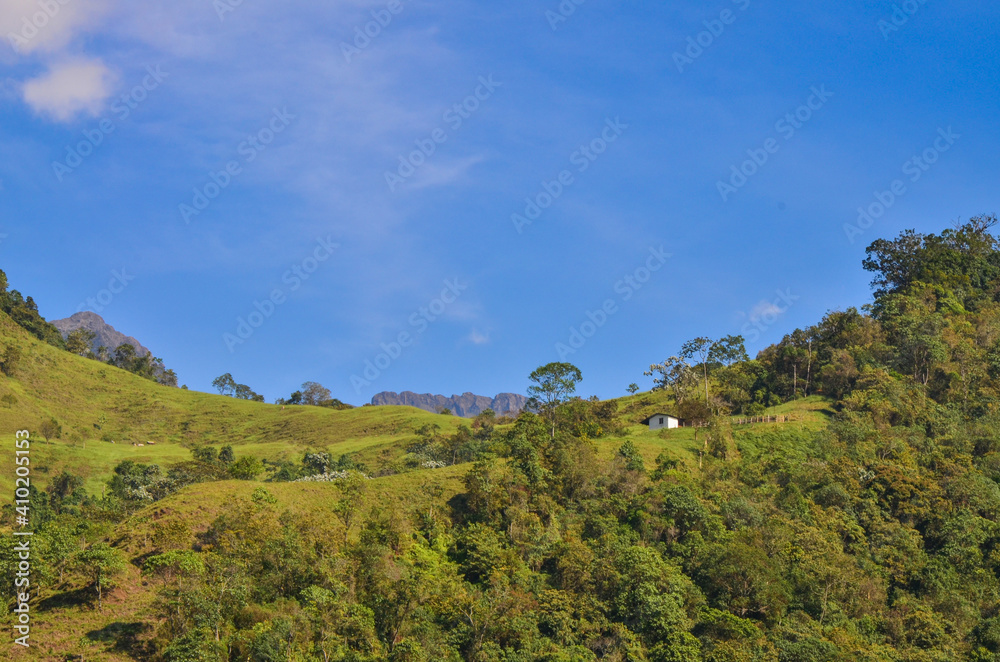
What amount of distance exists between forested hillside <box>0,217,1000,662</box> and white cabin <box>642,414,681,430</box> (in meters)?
1.98

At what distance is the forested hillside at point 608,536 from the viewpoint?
33.8 metres

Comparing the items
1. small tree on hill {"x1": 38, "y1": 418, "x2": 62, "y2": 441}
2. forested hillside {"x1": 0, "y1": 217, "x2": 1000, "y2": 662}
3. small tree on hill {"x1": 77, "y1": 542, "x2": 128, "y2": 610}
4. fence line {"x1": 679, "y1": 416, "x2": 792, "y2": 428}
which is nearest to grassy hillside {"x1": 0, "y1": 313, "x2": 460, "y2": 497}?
small tree on hill {"x1": 38, "y1": 418, "x2": 62, "y2": 441}

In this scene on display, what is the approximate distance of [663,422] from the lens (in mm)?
67312

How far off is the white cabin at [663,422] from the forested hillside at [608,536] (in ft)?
6.48

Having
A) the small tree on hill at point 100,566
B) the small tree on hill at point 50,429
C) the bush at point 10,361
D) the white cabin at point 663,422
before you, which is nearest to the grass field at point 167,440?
Answer: the small tree on hill at point 100,566

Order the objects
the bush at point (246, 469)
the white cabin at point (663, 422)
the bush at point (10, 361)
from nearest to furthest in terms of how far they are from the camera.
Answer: the bush at point (246, 469), the white cabin at point (663, 422), the bush at point (10, 361)

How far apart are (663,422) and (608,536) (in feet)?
76.7

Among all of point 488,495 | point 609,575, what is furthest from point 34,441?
point 609,575

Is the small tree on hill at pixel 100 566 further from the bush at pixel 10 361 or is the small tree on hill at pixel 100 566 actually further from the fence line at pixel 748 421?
the bush at pixel 10 361

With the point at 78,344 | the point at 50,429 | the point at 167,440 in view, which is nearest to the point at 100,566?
the point at 50,429

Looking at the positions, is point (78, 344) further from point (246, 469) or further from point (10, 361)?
point (246, 469)

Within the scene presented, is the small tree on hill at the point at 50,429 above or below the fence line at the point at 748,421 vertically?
above

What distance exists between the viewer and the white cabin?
2643 inches

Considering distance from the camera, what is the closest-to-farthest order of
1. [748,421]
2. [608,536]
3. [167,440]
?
[608,536]
[748,421]
[167,440]
